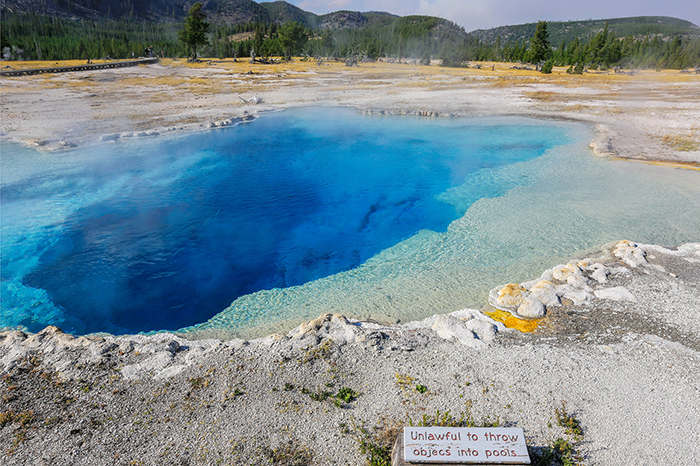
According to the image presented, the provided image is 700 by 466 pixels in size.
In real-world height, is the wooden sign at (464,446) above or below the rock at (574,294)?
above

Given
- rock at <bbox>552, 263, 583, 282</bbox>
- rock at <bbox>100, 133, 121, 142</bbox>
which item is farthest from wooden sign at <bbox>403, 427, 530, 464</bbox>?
rock at <bbox>100, 133, 121, 142</bbox>

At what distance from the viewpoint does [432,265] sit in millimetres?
7367

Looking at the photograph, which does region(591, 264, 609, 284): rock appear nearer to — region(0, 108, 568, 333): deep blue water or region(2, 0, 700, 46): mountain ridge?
region(0, 108, 568, 333): deep blue water

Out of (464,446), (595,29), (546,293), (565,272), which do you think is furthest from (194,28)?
(595,29)

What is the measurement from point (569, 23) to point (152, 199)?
243 m

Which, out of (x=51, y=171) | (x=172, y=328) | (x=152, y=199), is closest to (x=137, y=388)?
(x=172, y=328)

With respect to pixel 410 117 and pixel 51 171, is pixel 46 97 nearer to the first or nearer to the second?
pixel 51 171

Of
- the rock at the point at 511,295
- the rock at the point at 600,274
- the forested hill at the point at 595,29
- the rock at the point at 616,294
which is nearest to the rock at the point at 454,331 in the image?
the rock at the point at 511,295

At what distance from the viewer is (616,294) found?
19.0 ft

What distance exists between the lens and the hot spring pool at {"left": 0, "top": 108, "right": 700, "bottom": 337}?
6.57m

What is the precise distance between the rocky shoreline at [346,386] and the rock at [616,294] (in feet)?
0.13

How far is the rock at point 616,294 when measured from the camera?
5.69 metres

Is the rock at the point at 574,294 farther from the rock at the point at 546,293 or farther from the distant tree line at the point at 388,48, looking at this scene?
the distant tree line at the point at 388,48

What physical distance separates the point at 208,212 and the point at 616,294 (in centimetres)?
884
